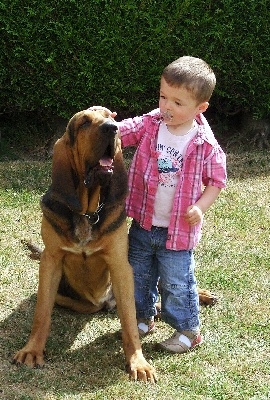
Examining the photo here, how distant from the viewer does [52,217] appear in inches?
168

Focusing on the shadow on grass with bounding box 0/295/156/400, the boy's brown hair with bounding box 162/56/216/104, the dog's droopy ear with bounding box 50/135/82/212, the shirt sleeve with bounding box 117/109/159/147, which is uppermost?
the boy's brown hair with bounding box 162/56/216/104

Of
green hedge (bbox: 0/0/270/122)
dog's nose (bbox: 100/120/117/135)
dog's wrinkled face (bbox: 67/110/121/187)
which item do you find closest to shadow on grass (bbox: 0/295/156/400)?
dog's wrinkled face (bbox: 67/110/121/187)

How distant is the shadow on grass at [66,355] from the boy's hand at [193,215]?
958mm

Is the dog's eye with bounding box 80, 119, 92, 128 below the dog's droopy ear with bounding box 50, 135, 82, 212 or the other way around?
the other way around

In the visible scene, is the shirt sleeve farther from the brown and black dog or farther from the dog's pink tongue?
the dog's pink tongue

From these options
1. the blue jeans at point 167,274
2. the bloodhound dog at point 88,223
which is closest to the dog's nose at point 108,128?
the bloodhound dog at point 88,223

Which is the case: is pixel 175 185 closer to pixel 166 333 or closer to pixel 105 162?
pixel 105 162

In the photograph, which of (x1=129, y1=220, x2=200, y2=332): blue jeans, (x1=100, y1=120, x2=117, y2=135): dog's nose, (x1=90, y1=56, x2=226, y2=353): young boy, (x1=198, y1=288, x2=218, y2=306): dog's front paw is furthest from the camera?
(x1=198, y1=288, x2=218, y2=306): dog's front paw

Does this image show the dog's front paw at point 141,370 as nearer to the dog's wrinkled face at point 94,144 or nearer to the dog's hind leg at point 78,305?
the dog's hind leg at point 78,305

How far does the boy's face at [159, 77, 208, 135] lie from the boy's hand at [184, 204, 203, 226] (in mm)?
523

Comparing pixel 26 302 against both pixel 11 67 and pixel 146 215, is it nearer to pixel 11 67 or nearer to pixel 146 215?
pixel 146 215

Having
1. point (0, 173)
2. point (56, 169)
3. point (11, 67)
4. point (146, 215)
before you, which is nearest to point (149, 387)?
point (146, 215)

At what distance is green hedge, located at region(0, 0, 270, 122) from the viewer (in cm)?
793

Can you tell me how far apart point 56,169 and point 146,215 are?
649 mm
